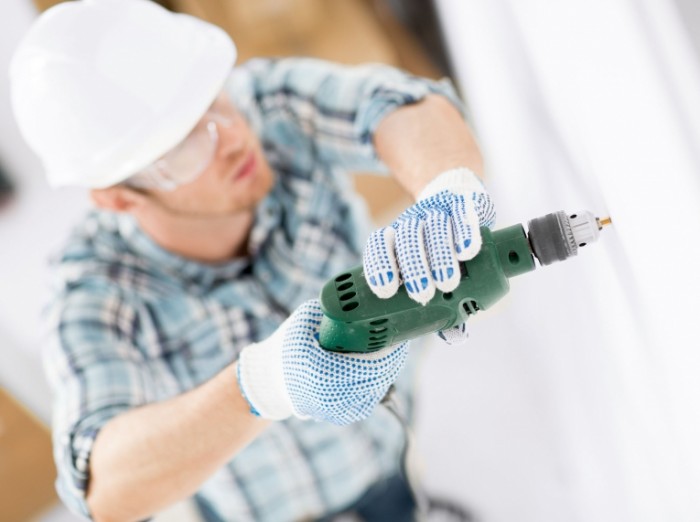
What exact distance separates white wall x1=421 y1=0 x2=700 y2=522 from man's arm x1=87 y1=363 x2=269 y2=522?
0.54m

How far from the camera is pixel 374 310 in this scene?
849 mm

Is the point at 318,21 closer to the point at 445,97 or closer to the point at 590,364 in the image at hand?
the point at 445,97

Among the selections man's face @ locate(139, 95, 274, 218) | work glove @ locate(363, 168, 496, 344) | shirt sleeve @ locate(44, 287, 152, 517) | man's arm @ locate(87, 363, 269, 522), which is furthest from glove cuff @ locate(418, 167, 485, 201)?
shirt sleeve @ locate(44, 287, 152, 517)

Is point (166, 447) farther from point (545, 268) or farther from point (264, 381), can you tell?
point (545, 268)

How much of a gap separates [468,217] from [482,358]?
1.80 metres

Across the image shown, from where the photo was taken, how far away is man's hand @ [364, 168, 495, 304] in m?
0.80

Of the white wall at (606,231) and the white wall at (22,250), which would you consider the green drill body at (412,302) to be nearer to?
the white wall at (606,231)

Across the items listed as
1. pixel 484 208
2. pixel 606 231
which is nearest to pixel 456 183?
pixel 484 208

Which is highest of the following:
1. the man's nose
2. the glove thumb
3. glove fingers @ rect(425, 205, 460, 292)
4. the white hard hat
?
the white hard hat

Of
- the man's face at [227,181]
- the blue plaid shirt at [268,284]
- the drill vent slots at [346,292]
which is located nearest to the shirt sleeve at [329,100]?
the blue plaid shirt at [268,284]

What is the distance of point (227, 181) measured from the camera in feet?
4.66

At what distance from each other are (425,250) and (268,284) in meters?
0.79

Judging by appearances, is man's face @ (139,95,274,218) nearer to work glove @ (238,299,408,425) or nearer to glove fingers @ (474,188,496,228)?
work glove @ (238,299,408,425)

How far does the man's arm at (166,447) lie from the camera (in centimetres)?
106
